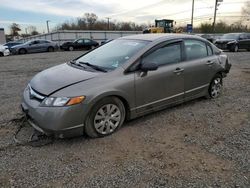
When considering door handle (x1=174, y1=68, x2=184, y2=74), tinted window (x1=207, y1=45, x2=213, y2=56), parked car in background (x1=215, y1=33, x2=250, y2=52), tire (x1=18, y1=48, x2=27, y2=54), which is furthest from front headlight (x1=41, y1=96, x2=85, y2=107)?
tire (x1=18, y1=48, x2=27, y2=54)

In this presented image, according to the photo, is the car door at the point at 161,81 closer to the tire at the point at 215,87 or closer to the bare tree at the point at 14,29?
the tire at the point at 215,87

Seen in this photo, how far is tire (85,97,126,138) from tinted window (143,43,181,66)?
960 millimetres

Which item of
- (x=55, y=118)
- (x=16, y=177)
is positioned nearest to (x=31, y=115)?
(x=55, y=118)

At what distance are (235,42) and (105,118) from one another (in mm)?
19668

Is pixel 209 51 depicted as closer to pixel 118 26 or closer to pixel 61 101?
pixel 61 101

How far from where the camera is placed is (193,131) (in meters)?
4.19

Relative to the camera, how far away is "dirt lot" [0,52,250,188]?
2916mm

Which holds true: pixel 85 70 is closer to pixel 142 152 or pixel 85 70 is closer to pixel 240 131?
pixel 142 152

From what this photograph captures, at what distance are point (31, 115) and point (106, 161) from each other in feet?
4.26

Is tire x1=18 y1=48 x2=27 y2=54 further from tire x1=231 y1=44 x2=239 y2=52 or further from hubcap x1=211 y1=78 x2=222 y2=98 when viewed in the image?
hubcap x1=211 y1=78 x2=222 y2=98

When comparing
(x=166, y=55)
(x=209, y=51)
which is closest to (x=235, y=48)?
(x=209, y=51)

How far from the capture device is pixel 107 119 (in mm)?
3939

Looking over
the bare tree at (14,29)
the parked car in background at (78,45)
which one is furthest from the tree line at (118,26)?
the parked car in background at (78,45)

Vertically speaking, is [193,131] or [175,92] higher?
[175,92]
